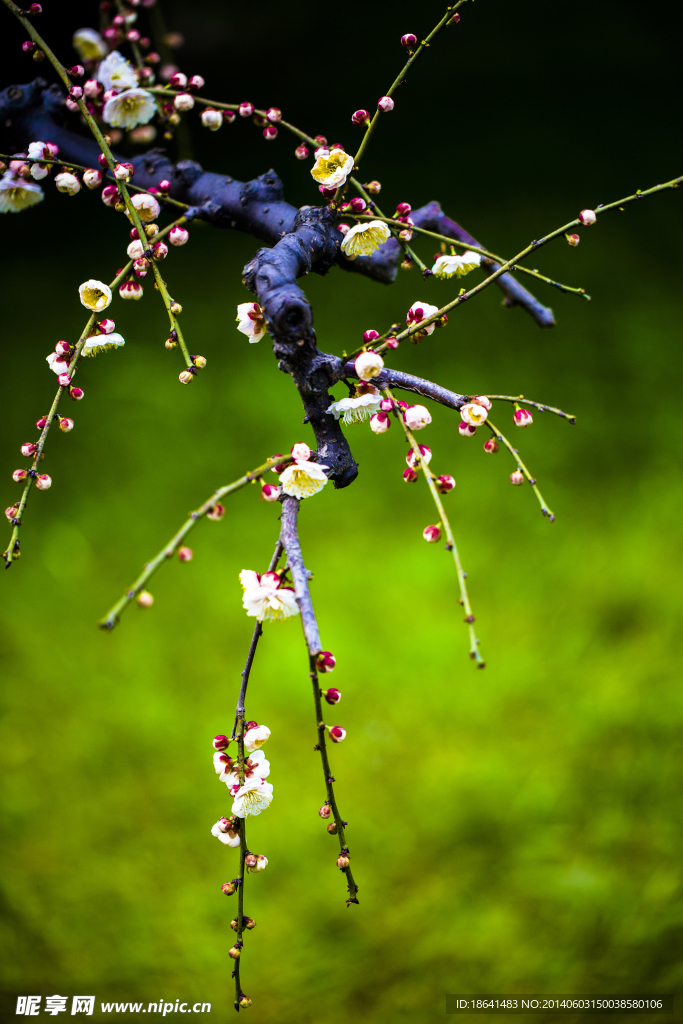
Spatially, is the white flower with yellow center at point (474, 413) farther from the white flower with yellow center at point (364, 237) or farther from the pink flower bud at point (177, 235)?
the pink flower bud at point (177, 235)

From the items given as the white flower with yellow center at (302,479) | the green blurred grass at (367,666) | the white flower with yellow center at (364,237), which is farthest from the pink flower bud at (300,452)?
the green blurred grass at (367,666)

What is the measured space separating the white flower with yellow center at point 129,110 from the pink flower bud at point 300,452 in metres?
0.31

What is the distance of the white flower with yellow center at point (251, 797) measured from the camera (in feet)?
1.21

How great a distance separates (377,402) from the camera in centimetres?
38

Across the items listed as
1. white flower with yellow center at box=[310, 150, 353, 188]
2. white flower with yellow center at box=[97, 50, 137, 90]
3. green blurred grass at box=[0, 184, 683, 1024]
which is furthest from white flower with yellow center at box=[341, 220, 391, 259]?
green blurred grass at box=[0, 184, 683, 1024]

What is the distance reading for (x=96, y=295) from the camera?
0.43 metres

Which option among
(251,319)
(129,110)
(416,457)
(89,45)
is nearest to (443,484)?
(416,457)

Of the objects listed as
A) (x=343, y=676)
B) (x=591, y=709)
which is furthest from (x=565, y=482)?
(x=343, y=676)

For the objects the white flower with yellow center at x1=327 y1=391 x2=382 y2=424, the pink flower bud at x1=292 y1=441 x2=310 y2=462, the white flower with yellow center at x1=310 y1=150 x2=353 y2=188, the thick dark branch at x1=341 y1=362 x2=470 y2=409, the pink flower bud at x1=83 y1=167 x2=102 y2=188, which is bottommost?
the pink flower bud at x1=292 y1=441 x2=310 y2=462

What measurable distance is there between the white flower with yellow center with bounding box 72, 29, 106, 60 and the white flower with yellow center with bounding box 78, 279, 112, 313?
0.36 metres

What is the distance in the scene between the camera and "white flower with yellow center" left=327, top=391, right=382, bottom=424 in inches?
14.7

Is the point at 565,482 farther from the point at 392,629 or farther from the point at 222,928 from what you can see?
the point at 222,928

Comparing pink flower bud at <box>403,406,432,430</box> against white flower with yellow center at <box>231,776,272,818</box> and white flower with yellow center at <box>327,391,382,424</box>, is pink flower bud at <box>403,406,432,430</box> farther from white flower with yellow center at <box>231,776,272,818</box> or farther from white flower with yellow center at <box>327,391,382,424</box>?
white flower with yellow center at <box>231,776,272,818</box>

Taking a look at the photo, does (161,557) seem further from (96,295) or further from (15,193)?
(15,193)
